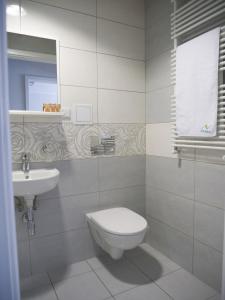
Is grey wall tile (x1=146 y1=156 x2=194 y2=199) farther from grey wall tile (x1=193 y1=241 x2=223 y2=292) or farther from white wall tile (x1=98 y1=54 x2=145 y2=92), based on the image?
white wall tile (x1=98 y1=54 x2=145 y2=92)

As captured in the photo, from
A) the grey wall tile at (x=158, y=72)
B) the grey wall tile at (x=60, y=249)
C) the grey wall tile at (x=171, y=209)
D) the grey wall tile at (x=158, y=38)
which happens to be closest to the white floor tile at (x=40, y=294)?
the grey wall tile at (x=60, y=249)

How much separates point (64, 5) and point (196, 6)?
1018 mm

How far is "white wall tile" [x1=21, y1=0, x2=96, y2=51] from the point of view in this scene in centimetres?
165

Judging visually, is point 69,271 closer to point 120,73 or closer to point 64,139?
point 64,139

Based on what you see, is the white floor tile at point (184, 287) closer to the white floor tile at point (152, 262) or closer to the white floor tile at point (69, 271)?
the white floor tile at point (152, 262)

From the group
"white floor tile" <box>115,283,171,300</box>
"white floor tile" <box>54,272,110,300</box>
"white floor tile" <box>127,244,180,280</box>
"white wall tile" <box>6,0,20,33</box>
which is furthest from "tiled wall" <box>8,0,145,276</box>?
"white floor tile" <box>115,283,171,300</box>

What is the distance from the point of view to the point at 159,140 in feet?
6.62

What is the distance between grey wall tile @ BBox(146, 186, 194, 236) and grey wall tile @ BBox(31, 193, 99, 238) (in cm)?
56

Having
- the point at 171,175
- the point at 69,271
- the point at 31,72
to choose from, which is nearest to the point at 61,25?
the point at 31,72

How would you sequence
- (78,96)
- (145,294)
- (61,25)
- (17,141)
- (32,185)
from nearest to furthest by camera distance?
(32,185), (145,294), (17,141), (61,25), (78,96)

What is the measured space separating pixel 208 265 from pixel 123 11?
2245 millimetres

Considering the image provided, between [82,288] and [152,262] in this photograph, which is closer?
[82,288]

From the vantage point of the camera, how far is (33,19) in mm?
1655

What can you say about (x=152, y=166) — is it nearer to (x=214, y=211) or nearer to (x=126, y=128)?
(x=126, y=128)
